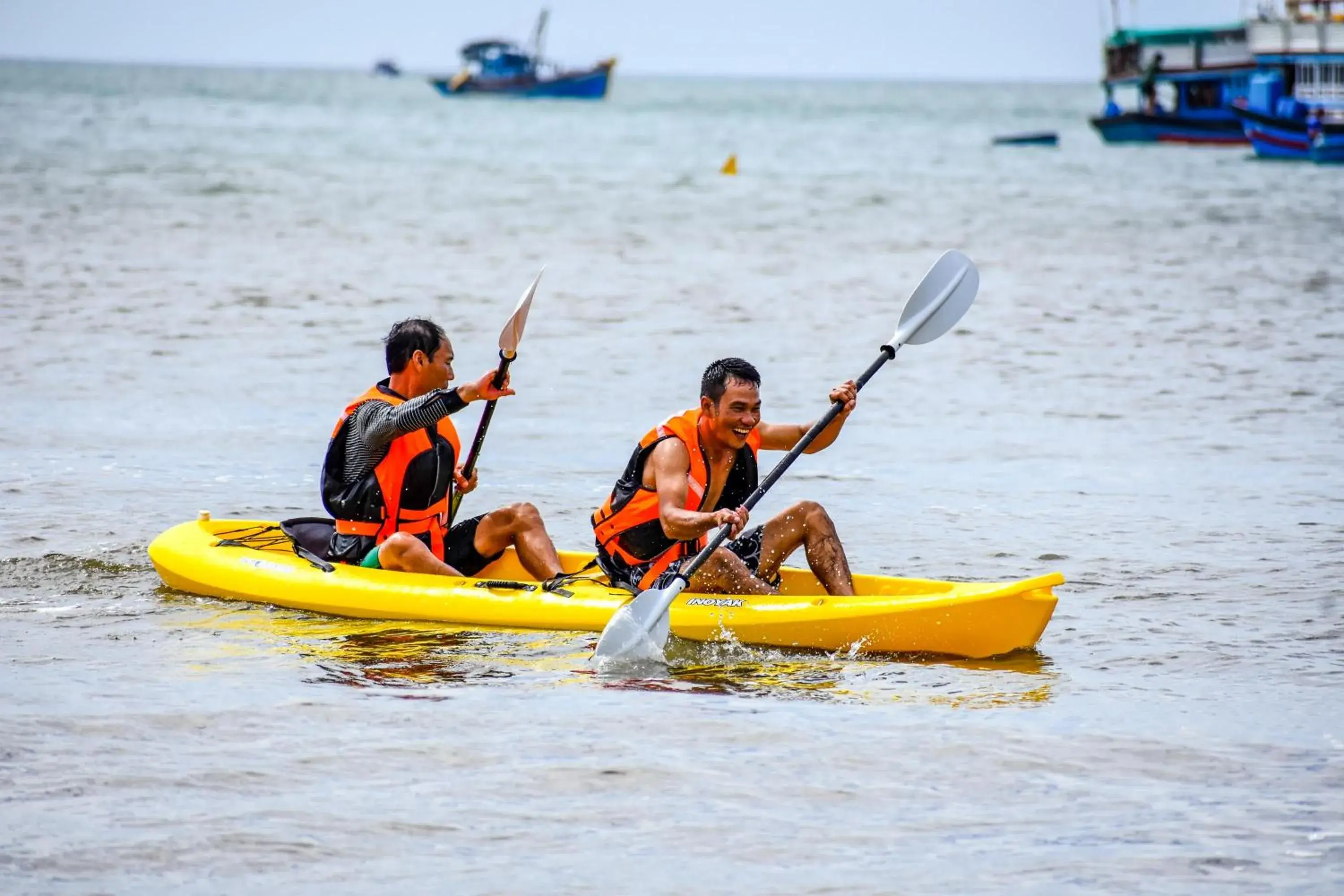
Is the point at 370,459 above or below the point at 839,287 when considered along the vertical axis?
above

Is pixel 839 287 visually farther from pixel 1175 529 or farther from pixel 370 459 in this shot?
pixel 370 459

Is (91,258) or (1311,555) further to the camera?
(91,258)

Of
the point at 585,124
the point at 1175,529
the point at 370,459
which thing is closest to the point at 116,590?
the point at 370,459

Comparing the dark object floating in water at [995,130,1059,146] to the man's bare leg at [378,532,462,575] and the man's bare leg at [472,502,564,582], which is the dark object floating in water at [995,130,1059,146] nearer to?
the man's bare leg at [472,502,564,582]

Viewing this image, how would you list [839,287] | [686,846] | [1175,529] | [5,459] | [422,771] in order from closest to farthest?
[686,846] → [422,771] → [1175,529] → [5,459] → [839,287]

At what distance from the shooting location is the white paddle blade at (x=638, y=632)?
243 inches

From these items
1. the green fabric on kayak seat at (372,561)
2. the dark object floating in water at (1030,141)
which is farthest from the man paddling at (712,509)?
the dark object floating in water at (1030,141)

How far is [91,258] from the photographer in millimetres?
21484

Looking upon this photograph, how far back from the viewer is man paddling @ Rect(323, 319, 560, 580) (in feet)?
22.0

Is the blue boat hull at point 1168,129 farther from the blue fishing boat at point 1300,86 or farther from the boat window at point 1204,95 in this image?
the blue fishing boat at point 1300,86

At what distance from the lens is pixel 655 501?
649cm

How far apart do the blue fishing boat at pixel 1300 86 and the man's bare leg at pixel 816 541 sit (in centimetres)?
3955

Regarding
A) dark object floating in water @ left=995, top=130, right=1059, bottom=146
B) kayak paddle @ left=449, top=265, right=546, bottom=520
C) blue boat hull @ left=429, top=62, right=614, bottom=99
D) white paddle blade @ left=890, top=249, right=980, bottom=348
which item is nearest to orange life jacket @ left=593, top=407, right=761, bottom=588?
kayak paddle @ left=449, top=265, right=546, bottom=520

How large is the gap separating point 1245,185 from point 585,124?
5071 cm
